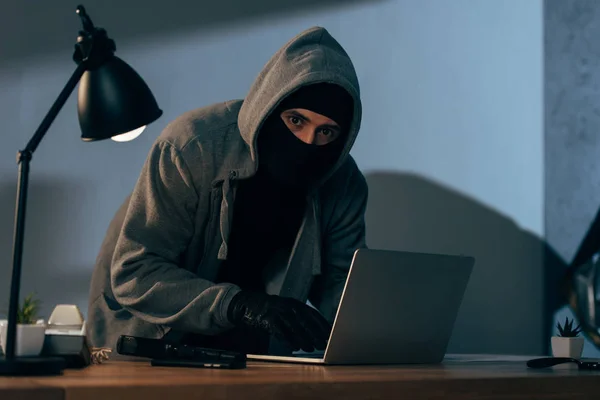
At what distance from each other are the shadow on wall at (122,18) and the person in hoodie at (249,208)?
61 centimetres

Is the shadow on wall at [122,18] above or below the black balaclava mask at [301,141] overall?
above

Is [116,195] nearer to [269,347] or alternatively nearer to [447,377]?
[269,347]

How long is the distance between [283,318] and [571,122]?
182cm

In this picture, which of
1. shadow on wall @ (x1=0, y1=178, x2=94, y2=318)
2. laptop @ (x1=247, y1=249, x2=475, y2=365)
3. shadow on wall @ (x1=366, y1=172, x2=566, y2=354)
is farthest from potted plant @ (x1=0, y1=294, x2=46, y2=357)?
shadow on wall @ (x1=366, y1=172, x2=566, y2=354)

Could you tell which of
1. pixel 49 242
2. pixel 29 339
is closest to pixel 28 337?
pixel 29 339

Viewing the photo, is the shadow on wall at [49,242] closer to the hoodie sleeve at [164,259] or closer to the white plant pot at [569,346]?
the hoodie sleeve at [164,259]

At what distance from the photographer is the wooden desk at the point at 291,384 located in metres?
0.87

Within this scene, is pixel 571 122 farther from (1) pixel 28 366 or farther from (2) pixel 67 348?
(1) pixel 28 366

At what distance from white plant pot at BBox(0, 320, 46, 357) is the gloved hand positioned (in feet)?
1.52

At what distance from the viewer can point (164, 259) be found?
Answer: 1703 millimetres

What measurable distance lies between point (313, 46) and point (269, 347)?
27.8 inches

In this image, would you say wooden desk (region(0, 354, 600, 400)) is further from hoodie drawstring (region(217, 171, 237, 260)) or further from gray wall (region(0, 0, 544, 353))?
gray wall (region(0, 0, 544, 353))

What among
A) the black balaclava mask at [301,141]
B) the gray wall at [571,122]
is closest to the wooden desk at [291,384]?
the black balaclava mask at [301,141]

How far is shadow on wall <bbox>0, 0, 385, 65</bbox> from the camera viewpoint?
233cm
